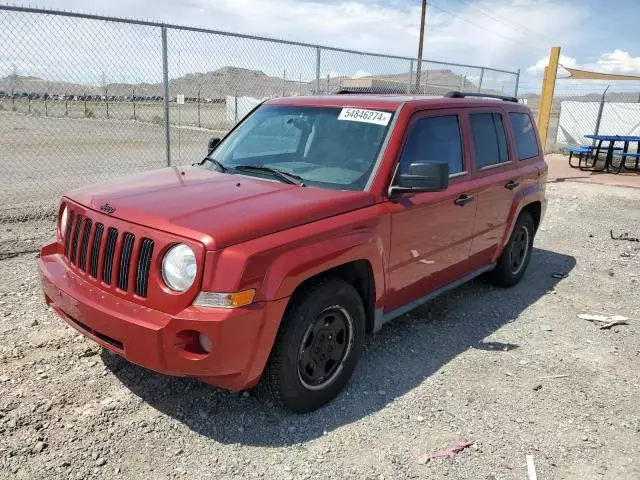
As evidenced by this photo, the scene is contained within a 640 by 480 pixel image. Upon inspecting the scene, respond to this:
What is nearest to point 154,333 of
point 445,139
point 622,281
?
point 445,139

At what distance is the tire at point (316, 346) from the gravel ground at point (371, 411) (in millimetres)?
154

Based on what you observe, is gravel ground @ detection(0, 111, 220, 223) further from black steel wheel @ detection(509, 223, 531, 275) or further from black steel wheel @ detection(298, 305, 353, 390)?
black steel wheel @ detection(509, 223, 531, 275)

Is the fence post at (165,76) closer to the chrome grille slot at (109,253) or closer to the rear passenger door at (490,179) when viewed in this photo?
the rear passenger door at (490,179)

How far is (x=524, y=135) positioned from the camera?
551 cm

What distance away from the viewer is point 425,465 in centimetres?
287

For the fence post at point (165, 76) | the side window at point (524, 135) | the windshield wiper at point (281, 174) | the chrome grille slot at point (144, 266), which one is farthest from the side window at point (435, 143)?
the fence post at point (165, 76)

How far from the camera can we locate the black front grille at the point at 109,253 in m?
2.75

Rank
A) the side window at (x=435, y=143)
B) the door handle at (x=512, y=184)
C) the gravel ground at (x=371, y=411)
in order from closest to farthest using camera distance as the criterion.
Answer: the gravel ground at (x=371, y=411) < the side window at (x=435, y=143) < the door handle at (x=512, y=184)

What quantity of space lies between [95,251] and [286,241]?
3.61ft

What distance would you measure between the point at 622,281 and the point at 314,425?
448 cm

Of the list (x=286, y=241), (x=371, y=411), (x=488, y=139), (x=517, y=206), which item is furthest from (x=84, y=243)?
(x=517, y=206)

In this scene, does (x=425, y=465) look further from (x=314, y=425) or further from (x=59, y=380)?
(x=59, y=380)

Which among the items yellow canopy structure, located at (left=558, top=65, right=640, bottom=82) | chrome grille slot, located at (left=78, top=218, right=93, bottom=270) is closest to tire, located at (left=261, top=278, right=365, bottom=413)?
chrome grille slot, located at (left=78, top=218, right=93, bottom=270)

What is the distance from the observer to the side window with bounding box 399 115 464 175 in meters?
3.75
